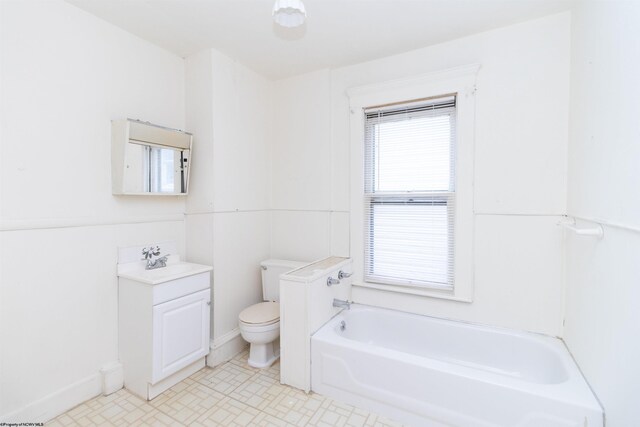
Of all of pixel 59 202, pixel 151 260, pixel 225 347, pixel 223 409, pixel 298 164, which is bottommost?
pixel 223 409

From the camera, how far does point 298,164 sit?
283 cm

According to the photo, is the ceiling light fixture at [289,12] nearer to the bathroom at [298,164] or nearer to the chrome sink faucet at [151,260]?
the bathroom at [298,164]

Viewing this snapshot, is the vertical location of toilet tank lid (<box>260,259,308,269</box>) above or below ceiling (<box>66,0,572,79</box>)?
below

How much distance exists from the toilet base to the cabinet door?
0.36m

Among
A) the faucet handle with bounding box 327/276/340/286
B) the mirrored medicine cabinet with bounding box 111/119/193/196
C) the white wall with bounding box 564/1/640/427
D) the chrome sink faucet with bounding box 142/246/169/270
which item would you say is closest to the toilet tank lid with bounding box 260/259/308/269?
the faucet handle with bounding box 327/276/340/286

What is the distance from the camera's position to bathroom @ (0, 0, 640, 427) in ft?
4.70

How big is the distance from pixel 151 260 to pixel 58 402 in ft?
3.07

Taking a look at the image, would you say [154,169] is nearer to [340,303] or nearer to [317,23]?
[317,23]

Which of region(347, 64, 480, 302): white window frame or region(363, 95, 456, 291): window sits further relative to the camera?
region(363, 95, 456, 291): window

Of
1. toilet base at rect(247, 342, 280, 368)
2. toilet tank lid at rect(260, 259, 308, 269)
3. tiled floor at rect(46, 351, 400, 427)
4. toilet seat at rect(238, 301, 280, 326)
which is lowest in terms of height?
tiled floor at rect(46, 351, 400, 427)

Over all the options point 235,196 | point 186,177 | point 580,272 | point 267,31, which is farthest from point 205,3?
point 580,272

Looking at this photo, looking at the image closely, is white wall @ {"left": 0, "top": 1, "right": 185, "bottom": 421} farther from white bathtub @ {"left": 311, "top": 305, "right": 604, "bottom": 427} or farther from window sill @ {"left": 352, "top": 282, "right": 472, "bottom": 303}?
window sill @ {"left": 352, "top": 282, "right": 472, "bottom": 303}

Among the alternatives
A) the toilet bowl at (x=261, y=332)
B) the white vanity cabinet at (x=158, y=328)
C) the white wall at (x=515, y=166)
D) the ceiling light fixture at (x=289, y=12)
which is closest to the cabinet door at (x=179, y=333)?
the white vanity cabinet at (x=158, y=328)

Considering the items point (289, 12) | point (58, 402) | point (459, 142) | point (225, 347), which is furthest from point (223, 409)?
point (459, 142)
